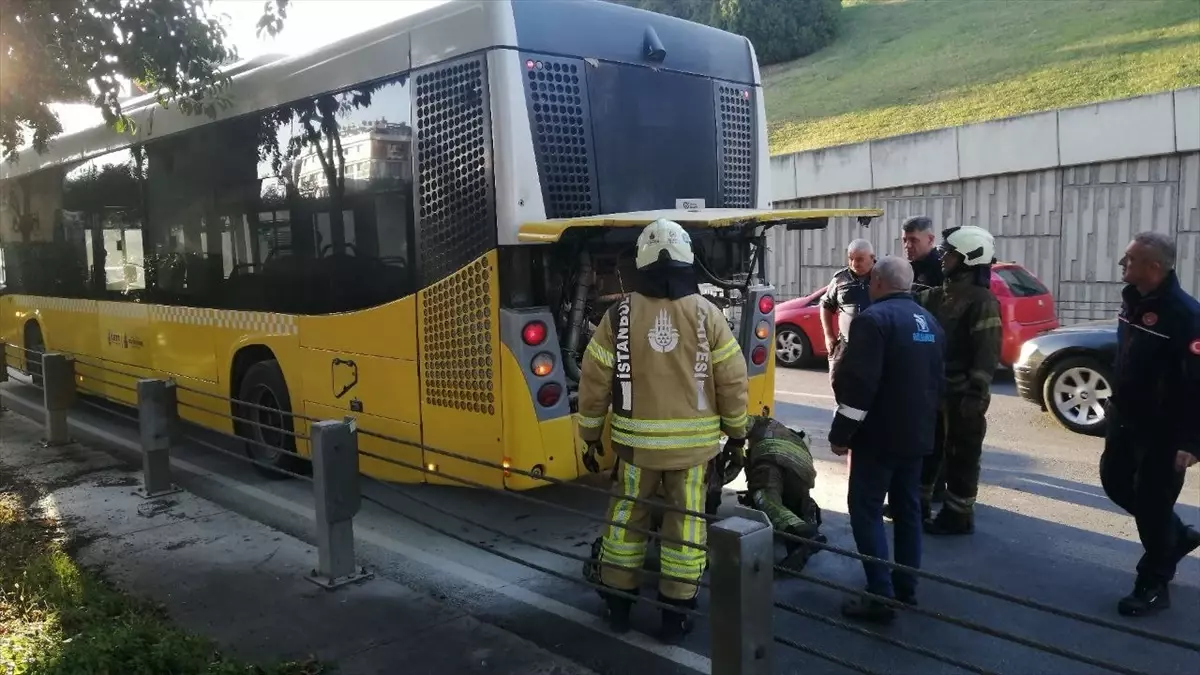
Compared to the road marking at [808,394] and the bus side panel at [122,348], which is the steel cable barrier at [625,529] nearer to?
the bus side panel at [122,348]

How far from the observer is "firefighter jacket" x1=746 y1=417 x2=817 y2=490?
5.36 metres

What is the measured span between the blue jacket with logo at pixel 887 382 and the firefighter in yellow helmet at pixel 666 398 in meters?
0.51

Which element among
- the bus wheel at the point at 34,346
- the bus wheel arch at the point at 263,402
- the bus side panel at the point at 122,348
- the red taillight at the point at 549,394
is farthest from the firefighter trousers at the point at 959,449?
the bus wheel at the point at 34,346

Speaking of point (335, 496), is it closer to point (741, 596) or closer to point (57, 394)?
point (741, 596)

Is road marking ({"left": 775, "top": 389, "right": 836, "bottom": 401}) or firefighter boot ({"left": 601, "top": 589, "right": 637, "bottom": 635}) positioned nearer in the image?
firefighter boot ({"left": 601, "top": 589, "right": 637, "bottom": 635})

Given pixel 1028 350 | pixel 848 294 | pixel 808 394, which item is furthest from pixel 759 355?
pixel 808 394

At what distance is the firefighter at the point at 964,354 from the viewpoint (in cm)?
529

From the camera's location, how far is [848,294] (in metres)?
6.22

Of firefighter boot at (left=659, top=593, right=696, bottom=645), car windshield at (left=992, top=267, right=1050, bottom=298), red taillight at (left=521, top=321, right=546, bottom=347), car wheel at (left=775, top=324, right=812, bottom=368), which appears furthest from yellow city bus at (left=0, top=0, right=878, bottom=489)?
car wheel at (left=775, top=324, right=812, bottom=368)

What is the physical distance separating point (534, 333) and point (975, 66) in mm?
24885

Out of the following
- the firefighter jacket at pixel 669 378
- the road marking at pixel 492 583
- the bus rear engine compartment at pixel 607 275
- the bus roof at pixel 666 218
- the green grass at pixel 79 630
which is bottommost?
the road marking at pixel 492 583

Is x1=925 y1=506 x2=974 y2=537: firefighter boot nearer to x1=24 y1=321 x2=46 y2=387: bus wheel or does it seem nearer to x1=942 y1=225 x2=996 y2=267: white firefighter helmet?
x1=942 y1=225 x2=996 y2=267: white firefighter helmet

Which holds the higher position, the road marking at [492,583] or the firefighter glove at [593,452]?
the firefighter glove at [593,452]

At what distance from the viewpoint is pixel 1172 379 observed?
167 inches
